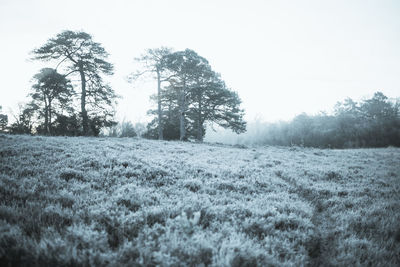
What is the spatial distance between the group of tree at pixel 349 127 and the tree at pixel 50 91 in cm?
4019

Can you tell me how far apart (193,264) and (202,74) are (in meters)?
25.0

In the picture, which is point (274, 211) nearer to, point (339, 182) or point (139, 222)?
point (139, 222)

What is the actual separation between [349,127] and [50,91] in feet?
187

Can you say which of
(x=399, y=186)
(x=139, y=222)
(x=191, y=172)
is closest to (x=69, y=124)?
(x=191, y=172)

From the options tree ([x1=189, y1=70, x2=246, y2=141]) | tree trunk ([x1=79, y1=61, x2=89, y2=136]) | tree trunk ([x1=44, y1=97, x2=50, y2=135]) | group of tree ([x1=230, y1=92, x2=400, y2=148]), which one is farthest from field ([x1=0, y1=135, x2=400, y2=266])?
group of tree ([x1=230, y1=92, x2=400, y2=148])

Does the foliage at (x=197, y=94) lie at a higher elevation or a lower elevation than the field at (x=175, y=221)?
higher

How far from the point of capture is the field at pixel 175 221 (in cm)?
272

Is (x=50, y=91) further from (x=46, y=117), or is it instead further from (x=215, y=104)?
(x=215, y=104)

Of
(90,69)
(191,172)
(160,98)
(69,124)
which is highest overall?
(90,69)

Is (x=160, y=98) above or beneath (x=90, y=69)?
beneath

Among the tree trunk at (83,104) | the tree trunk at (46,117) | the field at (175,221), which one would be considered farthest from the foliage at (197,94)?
the field at (175,221)

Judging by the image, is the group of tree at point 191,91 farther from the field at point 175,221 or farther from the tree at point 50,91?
the field at point 175,221

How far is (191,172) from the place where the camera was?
7.85 metres

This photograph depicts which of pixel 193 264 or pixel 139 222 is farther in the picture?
pixel 139 222
